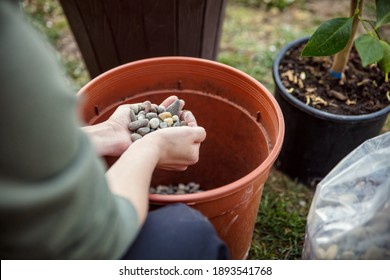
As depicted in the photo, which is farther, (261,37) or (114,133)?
(261,37)

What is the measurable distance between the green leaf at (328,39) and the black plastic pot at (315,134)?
0.66 feet

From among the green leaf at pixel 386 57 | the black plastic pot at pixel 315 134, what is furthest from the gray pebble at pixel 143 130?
the green leaf at pixel 386 57

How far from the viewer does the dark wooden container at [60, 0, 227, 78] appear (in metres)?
1.31

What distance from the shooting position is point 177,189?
136 centimetres

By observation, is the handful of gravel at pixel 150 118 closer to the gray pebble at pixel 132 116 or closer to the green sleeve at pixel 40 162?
the gray pebble at pixel 132 116

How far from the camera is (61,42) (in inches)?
81.8

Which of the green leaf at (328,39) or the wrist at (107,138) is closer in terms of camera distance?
the wrist at (107,138)

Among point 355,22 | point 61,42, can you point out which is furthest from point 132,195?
point 61,42

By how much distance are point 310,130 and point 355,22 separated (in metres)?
0.33

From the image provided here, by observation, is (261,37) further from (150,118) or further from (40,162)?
(40,162)

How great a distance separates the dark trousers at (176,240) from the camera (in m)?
0.81

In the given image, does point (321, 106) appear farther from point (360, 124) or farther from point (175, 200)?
point (175, 200)

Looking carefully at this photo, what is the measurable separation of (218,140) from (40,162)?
77 cm

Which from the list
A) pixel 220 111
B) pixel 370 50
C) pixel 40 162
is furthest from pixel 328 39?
pixel 40 162
